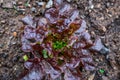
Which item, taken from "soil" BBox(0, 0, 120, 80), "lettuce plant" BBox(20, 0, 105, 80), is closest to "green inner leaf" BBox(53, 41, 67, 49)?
"lettuce plant" BBox(20, 0, 105, 80)

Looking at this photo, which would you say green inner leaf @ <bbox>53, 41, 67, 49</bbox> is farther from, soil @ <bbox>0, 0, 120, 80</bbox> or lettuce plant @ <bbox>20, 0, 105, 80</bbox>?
soil @ <bbox>0, 0, 120, 80</bbox>

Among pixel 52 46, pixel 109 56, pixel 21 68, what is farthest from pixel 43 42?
pixel 109 56

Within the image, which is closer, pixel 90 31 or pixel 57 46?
pixel 57 46

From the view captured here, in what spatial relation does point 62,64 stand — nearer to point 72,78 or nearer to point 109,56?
point 72,78

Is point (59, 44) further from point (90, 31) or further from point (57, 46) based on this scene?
point (90, 31)

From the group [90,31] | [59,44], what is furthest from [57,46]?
[90,31]

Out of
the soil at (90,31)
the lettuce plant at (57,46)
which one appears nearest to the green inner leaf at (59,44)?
the lettuce plant at (57,46)
